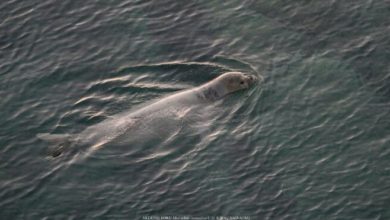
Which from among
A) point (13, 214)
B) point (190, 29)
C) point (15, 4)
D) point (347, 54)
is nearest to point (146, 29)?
point (190, 29)

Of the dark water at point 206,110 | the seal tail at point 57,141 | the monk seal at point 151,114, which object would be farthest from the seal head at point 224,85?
the seal tail at point 57,141

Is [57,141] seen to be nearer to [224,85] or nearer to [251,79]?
[224,85]

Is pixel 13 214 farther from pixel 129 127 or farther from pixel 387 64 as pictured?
pixel 387 64

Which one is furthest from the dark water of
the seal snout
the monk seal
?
the monk seal

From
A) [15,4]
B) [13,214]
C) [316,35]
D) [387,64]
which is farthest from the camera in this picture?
[15,4]

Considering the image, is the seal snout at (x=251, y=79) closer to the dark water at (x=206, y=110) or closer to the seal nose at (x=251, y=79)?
the seal nose at (x=251, y=79)

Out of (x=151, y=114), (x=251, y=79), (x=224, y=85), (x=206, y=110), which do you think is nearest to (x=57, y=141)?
(x=151, y=114)

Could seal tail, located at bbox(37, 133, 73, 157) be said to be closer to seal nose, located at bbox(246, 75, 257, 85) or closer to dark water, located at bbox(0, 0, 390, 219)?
dark water, located at bbox(0, 0, 390, 219)
